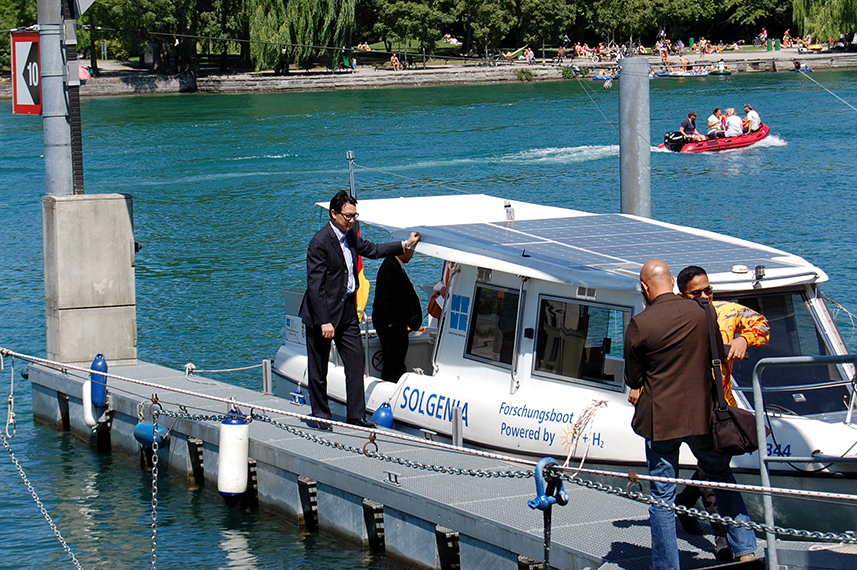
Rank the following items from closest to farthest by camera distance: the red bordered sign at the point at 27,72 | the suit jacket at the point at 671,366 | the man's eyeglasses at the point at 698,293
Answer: the suit jacket at the point at 671,366, the man's eyeglasses at the point at 698,293, the red bordered sign at the point at 27,72

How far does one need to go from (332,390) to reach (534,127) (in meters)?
41.0

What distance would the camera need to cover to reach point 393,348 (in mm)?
11594

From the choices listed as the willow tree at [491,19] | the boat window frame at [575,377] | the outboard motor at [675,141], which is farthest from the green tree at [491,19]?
the boat window frame at [575,377]

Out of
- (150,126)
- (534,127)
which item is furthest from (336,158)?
(150,126)

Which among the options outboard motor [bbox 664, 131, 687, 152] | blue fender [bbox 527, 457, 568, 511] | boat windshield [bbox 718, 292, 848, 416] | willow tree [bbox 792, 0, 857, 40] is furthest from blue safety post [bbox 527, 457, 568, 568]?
willow tree [bbox 792, 0, 857, 40]

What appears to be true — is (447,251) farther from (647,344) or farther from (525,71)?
(525,71)

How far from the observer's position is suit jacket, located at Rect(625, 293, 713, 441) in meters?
6.50

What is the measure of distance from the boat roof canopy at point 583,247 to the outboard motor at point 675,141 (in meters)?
30.7

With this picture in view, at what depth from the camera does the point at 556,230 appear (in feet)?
37.0

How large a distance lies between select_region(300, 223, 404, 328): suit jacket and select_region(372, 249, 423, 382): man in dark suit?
4.40ft

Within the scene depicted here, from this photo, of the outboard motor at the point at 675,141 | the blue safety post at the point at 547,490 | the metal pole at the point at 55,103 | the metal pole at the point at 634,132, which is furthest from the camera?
the outboard motor at the point at 675,141

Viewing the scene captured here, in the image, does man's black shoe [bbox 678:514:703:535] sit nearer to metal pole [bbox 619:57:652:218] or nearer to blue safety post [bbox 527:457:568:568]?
blue safety post [bbox 527:457:568:568]

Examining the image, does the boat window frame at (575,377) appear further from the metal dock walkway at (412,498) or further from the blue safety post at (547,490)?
the blue safety post at (547,490)

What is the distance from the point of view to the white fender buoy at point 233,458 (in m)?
10.4
